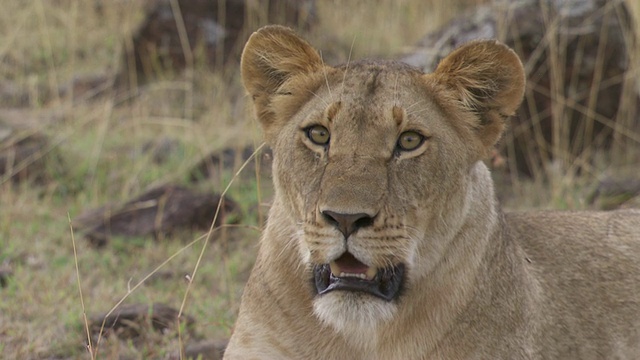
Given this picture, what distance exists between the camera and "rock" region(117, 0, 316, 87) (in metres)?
9.68

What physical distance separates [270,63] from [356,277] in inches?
37.9

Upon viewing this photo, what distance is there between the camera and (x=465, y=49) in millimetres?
3777

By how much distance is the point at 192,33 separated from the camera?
979cm

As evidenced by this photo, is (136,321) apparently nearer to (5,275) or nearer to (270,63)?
(5,275)

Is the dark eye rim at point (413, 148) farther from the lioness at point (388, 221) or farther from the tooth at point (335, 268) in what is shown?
the tooth at point (335, 268)

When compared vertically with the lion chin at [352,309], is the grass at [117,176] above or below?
below

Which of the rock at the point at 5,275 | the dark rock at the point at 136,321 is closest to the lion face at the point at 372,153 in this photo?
the dark rock at the point at 136,321

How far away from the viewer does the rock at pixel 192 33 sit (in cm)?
968

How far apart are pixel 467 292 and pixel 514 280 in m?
0.32

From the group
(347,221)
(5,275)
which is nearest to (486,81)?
(347,221)

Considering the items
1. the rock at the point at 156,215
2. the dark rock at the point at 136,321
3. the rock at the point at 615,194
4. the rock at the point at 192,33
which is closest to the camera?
the dark rock at the point at 136,321

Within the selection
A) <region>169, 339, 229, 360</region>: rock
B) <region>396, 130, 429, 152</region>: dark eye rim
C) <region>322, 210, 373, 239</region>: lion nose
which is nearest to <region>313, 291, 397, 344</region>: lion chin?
<region>322, 210, 373, 239</region>: lion nose

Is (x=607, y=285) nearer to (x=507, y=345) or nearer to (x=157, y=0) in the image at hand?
(x=507, y=345)

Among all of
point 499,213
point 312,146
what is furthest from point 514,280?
point 312,146
